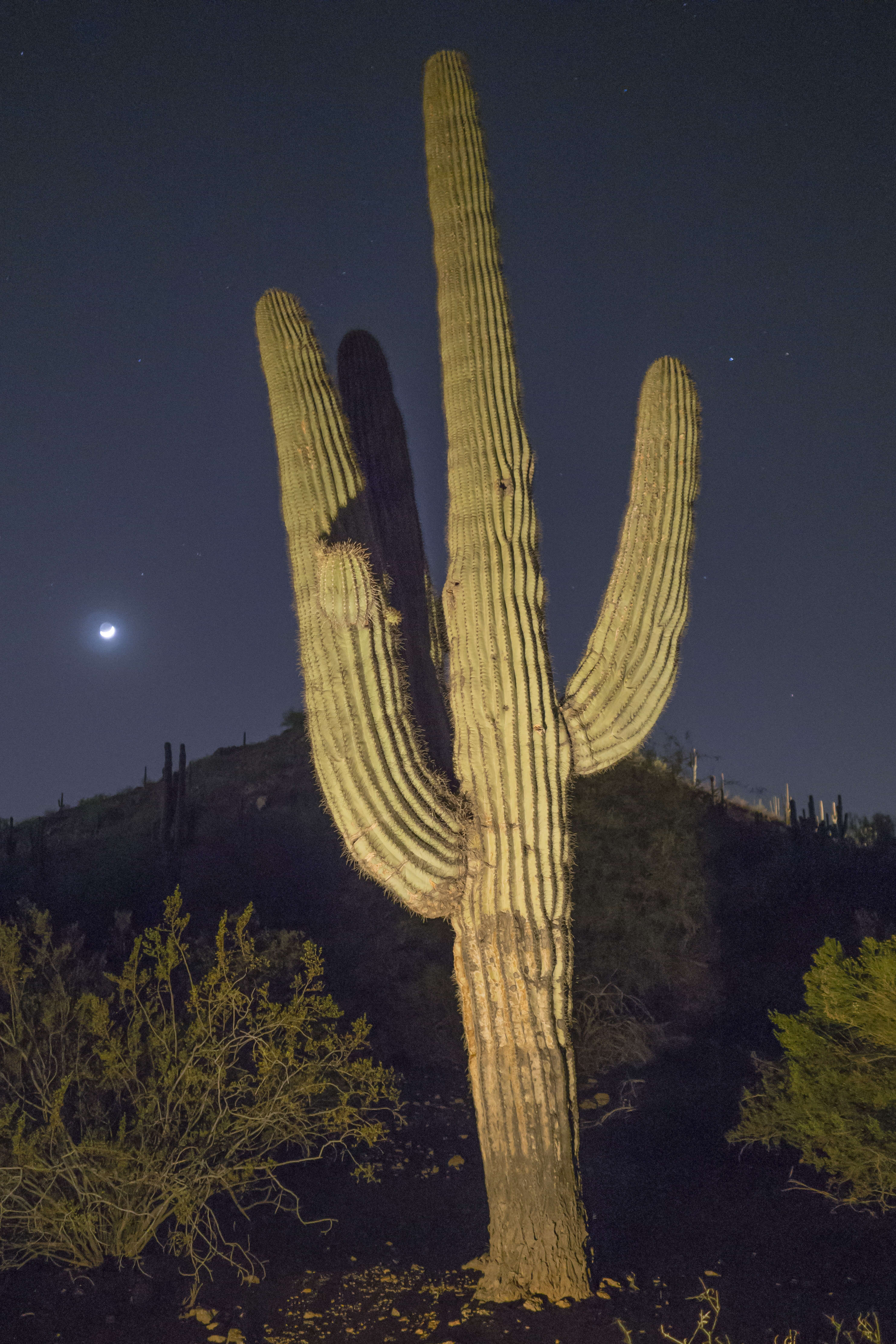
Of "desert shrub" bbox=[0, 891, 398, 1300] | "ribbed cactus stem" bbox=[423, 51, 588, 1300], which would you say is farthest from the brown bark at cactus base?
"desert shrub" bbox=[0, 891, 398, 1300]

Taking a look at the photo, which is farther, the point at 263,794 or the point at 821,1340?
the point at 263,794

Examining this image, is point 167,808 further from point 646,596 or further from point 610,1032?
point 646,596

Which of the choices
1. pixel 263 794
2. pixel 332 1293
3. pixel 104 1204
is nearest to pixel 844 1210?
pixel 332 1293

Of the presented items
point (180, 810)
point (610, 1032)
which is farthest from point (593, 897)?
point (180, 810)

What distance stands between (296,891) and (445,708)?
22.0 ft

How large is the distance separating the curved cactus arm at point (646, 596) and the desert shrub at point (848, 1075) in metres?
1.80

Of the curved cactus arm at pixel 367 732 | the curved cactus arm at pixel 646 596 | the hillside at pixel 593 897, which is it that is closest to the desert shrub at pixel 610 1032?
the hillside at pixel 593 897

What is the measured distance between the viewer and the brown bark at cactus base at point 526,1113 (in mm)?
4059

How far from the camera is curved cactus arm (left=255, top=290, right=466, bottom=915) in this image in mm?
4273

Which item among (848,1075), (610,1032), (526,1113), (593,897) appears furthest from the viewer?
(593,897)

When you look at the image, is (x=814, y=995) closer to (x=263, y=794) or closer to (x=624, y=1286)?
(x=624, y=1286)

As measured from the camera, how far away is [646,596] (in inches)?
191

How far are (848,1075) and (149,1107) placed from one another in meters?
3.91

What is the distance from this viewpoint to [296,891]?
1137 cm
